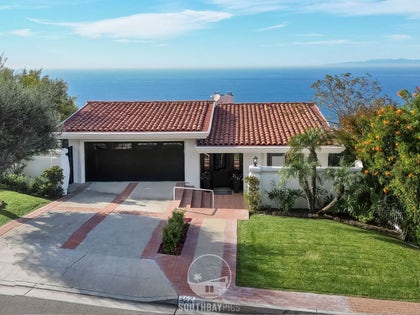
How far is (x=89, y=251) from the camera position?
1256 cm

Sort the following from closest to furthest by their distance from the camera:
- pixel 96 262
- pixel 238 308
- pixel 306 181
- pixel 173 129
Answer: pixel 238 308, pixel 96 262, pixel 306 181, pixel 173 129

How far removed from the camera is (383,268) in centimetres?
1202

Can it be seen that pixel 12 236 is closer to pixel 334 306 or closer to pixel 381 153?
pixel 334 306

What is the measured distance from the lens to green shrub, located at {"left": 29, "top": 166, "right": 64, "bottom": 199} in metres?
18.4

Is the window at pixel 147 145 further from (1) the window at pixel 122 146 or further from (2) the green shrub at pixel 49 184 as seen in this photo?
(2) the green shrub at pixel 49 184

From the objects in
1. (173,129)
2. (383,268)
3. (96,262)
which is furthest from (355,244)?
(173,129)

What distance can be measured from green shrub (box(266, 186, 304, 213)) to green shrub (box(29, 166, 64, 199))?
8.52 m

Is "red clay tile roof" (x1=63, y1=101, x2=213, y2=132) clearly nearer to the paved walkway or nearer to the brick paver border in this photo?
the brick paver border

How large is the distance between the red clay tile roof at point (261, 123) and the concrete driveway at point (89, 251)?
4662 millimetres

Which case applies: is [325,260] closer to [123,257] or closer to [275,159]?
[123,257]

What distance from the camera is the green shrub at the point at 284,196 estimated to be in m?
17.0

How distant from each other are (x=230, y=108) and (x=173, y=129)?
215 inches

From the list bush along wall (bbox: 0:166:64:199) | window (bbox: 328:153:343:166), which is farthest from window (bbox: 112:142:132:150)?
window (bbox: 328:153:343:166)

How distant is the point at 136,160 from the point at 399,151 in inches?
473
